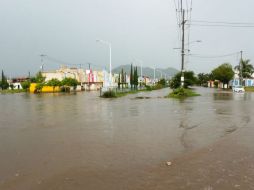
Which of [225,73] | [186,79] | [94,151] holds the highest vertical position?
[225,73]

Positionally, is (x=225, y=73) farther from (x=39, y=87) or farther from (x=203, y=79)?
(x=203, y=79)

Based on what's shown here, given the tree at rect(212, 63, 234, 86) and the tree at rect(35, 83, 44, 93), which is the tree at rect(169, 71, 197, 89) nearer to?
the tree at rect(212, 63, 234, 86)

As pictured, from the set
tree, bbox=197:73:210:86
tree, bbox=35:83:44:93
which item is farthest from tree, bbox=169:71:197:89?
tree, bbox=197:73:210:86

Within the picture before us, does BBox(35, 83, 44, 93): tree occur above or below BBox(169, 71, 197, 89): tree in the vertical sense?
below

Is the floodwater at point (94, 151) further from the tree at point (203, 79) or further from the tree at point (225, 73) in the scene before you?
the tree at point (203, 79)

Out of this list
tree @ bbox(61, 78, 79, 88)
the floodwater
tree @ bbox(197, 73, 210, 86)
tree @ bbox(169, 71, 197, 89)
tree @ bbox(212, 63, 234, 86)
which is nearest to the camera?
the floodwater

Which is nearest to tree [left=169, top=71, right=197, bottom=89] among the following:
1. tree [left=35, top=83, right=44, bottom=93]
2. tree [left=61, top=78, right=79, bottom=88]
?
tree [left=61, top=78, right=79, bottom=88]

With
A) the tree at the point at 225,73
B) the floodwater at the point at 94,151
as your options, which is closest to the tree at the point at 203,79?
the tree at the point at 225,73

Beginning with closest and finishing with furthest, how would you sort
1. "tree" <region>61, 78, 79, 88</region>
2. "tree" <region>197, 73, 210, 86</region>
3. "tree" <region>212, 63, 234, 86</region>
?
"tree" <region>61, 78, 79, 88</region>, "tree" <region>212, 63, 234, 86</region>, "tree" <region>197, 73, 210, 86</region>

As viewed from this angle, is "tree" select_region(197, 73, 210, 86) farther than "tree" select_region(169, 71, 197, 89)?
Yes

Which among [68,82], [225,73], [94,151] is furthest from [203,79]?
[94,151]

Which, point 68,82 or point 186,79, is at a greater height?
point 186,79

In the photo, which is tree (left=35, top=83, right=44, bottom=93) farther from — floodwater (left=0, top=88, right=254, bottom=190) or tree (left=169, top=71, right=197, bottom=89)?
floodwater (left=0, top=88, right=254, bottom=190)

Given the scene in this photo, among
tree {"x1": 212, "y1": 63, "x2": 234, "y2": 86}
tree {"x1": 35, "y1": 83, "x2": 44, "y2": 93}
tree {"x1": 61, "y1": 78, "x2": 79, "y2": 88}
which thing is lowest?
tree {"x1": 35, "y1": 83, "x2": 44, "y2": 93}
